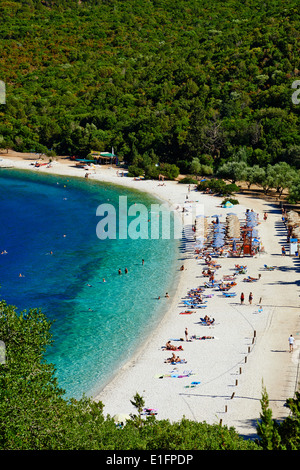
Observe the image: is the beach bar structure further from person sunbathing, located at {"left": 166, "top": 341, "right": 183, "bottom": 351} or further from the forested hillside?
person sunbathing, located at {"left": 166, "top": 341, "right": 183, "bottom": 351}

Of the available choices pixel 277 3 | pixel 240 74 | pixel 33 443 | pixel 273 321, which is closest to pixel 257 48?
pixel 240 74

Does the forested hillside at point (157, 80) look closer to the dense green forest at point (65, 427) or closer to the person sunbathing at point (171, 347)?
the person sunbathing at point (171, 347)

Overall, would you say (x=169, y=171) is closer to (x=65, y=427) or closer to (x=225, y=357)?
(x=225, y=357)

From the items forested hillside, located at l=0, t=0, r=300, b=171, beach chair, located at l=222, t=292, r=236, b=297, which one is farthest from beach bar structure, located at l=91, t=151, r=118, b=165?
beach chair, located at l=222, t=292, r=236, b=297

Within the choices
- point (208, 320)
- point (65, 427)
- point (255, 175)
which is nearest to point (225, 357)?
point (208, 320)

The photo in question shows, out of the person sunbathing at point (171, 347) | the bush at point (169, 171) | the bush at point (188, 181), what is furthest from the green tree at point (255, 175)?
the person sunbathing at point (171, 347)

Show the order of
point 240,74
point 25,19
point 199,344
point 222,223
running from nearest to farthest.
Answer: point 199,344 < point 222,223 < point 240,74 < point 25,19

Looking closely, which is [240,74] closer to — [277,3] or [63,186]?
[63,186]
